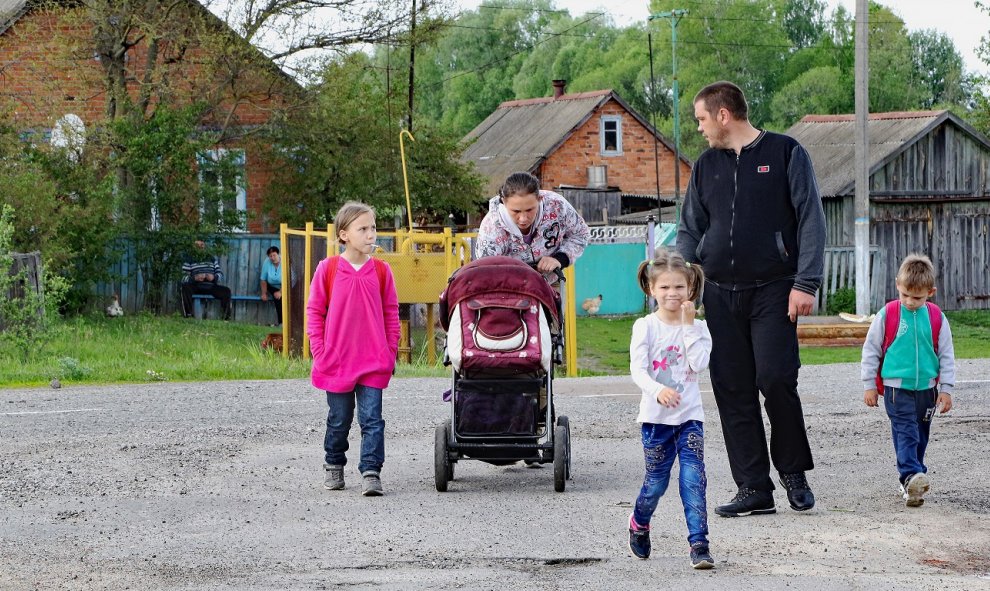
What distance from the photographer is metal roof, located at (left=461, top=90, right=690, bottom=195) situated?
163 feet

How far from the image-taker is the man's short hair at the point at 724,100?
7211mm

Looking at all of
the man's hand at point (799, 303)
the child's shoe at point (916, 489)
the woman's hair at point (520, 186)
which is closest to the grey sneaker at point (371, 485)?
the woman's hair at point (520, 186)

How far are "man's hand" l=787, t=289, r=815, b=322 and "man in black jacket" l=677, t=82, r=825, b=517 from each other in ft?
0.07

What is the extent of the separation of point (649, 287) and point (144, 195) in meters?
21.8

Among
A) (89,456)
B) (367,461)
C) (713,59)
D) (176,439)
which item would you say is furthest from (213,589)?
(713,59)

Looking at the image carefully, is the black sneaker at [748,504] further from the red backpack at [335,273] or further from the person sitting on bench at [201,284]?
the person sitting on bench at [201,284]

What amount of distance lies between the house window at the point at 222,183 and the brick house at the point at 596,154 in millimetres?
21045

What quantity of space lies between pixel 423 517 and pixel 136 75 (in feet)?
72.8

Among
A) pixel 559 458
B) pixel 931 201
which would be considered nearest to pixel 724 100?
pixel 559 458

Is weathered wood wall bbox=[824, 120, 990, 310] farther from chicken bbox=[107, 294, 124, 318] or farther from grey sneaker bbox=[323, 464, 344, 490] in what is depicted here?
grey sneaker bbox=[323, 464, 344, 490]

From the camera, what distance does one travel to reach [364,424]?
807cm

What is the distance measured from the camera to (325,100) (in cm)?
2845

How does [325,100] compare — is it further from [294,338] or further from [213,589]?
[213,589]

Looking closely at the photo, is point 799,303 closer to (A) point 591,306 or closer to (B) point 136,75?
(B) point 136,75
